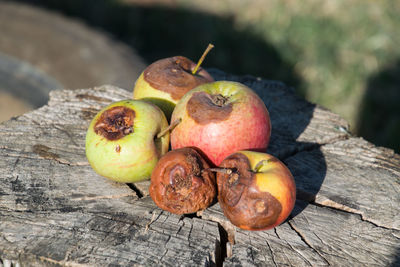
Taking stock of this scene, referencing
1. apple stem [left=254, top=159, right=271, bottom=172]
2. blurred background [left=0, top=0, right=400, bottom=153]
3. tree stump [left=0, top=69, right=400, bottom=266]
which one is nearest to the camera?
tree stump [left=0, top=69, right=400, bottom=266]

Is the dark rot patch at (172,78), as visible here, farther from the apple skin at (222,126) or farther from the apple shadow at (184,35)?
the apple shadow at (184,35)

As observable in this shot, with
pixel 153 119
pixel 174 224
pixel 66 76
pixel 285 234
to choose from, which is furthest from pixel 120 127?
pixel 66 76

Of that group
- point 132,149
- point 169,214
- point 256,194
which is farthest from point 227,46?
point 256,194

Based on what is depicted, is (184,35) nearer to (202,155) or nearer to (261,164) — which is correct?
(202,155)

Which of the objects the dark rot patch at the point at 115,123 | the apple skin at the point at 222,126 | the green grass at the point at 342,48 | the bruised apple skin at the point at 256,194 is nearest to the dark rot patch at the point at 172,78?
the apple skin at the point at 222,126

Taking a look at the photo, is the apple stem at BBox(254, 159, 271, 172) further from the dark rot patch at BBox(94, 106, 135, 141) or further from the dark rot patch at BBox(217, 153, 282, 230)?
the dark rot patch at BBox(94, 106, 135, 141)

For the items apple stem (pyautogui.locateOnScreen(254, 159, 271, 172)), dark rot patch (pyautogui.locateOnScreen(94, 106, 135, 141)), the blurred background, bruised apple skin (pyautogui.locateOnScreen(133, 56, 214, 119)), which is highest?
the blurred background

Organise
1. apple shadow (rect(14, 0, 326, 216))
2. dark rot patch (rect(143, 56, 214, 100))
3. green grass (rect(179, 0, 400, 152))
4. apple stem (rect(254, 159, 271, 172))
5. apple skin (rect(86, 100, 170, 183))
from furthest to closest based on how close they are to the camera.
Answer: apple shadow (rect(14, 0, 326, 216))
green grass (rect(179, 0, 400, 152))
dark rot patch (rect(143, 56, 214, 100))
apple skin (rect(86, 100, 170, 183))
apple stem (rect(254, 159, 271, 172))

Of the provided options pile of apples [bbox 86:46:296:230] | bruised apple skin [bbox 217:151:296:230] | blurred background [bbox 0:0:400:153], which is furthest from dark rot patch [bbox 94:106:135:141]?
blurred background [bbox 0:0:400:153]

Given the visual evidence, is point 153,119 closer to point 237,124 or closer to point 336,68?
point 237,124
